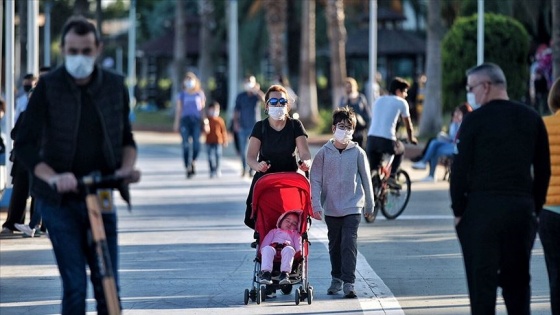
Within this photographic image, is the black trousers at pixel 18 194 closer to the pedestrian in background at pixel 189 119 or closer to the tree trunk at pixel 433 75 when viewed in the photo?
the pedestrian in background at pixel 189 119

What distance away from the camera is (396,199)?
1870cm

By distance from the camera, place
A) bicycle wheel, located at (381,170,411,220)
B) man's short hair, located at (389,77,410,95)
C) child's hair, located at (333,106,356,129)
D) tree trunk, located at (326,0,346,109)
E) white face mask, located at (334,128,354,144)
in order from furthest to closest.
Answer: tree trunk, located at (326,0,346,109) < bicycle wheel, located at (381,170,411,220) < man's short hair, located at (389,77,410,95) < child's hair, located at (333,106,356,129) < white face mask, located at (334,128,354,144)

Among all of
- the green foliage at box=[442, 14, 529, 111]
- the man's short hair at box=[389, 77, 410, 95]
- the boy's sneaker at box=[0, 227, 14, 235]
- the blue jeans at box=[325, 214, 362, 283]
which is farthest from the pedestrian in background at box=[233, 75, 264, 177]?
the blue jeans at box=[325, 214, 362, 283]

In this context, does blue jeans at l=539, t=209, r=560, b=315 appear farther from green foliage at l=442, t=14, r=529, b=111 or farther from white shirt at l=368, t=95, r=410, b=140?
green foliage at l=442, t=14, r=529, b=111

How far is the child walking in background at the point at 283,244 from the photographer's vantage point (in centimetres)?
1123

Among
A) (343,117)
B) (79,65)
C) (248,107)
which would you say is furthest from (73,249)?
(248,107)

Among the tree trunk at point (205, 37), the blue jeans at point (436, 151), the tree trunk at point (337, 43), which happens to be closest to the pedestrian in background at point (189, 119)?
the blue jeans at point (436, 151)

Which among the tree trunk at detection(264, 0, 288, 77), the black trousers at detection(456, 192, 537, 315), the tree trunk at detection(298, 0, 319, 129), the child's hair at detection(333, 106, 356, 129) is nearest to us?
the black trousers at detection(456, 192, 537, 315)

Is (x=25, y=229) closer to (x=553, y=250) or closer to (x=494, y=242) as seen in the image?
(x=553, y=250)

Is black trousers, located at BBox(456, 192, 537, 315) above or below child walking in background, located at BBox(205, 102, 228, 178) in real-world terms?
above

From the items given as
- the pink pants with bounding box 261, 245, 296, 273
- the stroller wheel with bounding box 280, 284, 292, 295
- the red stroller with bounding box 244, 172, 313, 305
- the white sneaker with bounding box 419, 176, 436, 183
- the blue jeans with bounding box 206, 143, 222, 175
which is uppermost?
the red stroller with bounding box 244, 172, 313, 305

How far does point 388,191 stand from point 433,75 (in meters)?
16.8

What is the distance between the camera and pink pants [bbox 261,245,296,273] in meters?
11.2

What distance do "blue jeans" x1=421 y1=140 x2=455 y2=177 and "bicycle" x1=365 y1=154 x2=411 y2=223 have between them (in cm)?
477
